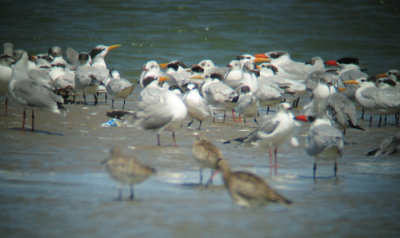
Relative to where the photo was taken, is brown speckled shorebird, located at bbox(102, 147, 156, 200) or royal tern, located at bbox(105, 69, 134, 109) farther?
royal tern, located at bbox(105, 69, 134, 109)

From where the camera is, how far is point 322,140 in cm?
755

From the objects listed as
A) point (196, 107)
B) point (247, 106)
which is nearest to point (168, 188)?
point (196, 107)

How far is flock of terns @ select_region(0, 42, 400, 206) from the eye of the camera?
6.50 m

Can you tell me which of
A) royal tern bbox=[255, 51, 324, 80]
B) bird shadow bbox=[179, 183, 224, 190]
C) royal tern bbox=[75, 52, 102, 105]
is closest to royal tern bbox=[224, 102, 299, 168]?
bird shadow bbox=[179, 183, 224, 190]

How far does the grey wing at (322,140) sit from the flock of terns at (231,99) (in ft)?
0.04

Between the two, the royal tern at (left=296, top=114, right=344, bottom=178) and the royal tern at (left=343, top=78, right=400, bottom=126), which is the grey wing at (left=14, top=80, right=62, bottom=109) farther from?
the royal tern at (left=343, top=78, right=400, bottom=126)

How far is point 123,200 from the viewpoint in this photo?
19.6 ft

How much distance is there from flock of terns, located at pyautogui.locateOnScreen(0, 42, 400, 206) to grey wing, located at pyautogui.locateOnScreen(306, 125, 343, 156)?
0.01m

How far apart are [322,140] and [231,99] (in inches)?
197

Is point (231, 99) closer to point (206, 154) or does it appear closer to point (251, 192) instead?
point (206, 154)

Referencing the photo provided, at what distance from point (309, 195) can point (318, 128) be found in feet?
4.75

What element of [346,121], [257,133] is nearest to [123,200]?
[257,133]

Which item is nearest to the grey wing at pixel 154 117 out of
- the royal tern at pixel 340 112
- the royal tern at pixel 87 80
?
the royal tern at pixel 340 112

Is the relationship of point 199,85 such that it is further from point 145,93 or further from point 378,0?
point 378,0
